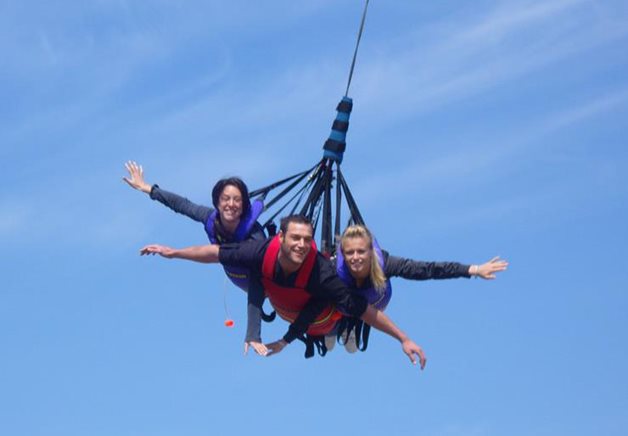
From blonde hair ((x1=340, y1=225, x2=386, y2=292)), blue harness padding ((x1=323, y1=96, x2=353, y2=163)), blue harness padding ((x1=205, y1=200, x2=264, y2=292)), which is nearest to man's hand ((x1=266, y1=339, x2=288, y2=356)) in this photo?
blue harness padding ((x1=205, y1=200, x2=264, y2=292))

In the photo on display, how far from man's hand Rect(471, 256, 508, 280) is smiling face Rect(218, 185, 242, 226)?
2.34 meters

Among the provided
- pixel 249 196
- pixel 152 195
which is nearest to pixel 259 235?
pixel 249 196

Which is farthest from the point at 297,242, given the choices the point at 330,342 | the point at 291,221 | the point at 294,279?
the point at 330,342

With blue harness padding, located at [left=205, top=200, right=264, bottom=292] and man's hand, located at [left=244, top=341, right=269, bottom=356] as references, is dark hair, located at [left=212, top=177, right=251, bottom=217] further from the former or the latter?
man's hand, located at [left=244, top=341, right=269, bottom=356]

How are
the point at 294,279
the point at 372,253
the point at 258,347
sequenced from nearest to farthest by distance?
the point at 372,253
the point at 294,279
the point at 258,347

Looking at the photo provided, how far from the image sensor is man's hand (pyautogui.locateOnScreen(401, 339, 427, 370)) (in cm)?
1420

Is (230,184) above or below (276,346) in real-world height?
above

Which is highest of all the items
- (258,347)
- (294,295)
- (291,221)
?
(291,221)

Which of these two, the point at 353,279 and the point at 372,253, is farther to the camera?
the point at 353,279

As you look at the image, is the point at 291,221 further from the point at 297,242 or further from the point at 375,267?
the point at 375,267

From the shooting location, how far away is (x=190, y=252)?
45.9 ft

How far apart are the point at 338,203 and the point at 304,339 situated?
1.45 meters

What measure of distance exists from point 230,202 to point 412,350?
7.50 feet

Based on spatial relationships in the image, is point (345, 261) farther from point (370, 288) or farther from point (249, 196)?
point (249, 196)
